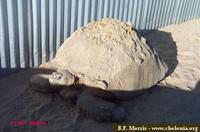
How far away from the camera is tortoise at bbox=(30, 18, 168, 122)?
164 inches

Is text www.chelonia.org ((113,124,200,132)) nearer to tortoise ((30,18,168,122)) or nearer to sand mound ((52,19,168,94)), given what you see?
tortoise ((30,18,168,122))

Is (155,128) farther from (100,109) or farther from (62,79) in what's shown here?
(62,79)

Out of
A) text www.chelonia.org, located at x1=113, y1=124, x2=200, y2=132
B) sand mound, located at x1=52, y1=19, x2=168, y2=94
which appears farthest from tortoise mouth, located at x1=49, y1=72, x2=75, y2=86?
text www.chelonia.org, located at x1=113, y1=124, x2=200, y2=132

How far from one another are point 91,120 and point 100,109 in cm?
20

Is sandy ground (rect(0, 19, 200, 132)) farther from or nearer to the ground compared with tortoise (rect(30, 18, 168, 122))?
nearer to the ground

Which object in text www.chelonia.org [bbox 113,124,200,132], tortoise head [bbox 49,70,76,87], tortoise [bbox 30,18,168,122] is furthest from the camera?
tortoise head [bbox 49,70,76,87]

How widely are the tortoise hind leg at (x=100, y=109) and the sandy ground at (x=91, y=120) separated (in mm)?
84

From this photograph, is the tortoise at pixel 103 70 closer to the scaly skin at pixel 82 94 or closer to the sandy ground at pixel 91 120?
the scaly skin at pixel 82 94

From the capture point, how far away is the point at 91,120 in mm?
4094

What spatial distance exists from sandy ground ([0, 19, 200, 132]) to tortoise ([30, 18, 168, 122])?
0.14 m

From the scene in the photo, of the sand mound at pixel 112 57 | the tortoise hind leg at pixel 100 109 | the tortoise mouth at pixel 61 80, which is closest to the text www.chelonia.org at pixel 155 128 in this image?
the tortoise hind leg at pixel 100 109

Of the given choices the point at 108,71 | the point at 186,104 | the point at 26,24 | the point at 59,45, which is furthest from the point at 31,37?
the point at 186,104

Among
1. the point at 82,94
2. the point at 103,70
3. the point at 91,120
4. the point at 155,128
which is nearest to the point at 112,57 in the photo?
the point at 103,70

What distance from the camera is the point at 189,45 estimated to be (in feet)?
23.0
